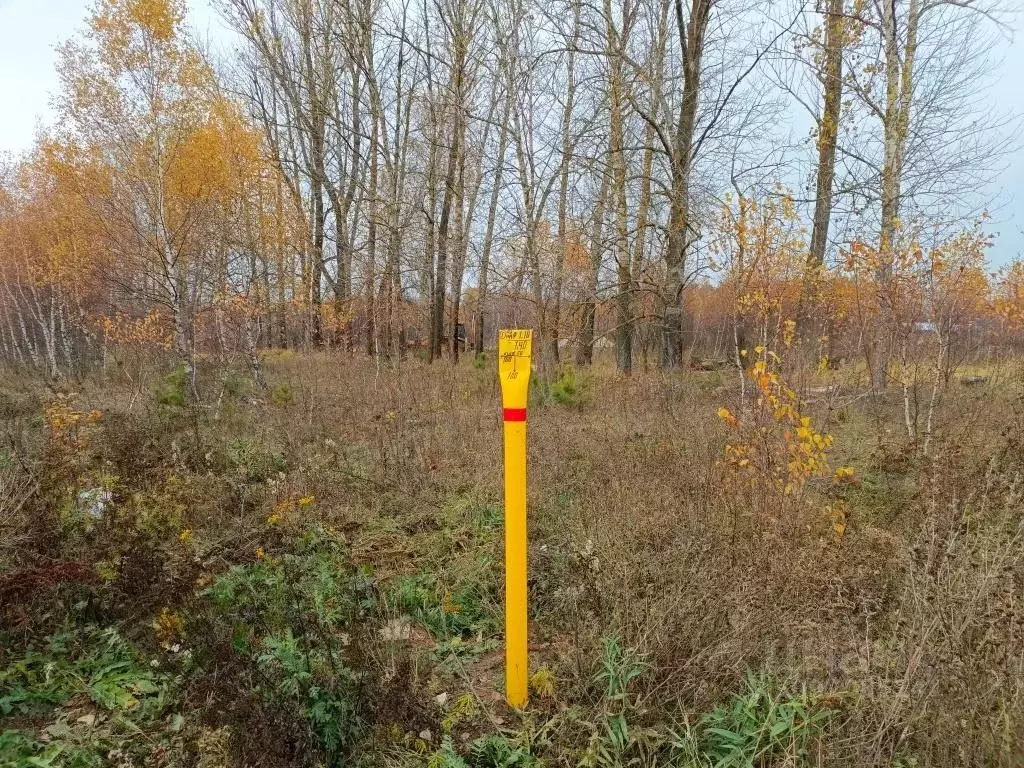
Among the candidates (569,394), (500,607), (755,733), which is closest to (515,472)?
(755,733)

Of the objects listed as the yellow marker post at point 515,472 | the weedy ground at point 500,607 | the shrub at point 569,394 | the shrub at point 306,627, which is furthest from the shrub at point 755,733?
the shrub at point 569,394

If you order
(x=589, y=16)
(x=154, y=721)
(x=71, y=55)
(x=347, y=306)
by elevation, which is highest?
(x=71, y=55)

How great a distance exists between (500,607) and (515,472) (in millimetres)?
1548

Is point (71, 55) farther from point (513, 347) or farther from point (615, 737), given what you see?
point (615, 737)

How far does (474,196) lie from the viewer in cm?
1962

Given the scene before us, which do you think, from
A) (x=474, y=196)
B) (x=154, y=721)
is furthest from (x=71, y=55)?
(x=154, y=721)

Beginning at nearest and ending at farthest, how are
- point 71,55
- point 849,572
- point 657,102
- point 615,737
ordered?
point 615,737
point 849,572
point 657,102
point 71,55

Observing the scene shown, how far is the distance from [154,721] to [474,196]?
1911 cm

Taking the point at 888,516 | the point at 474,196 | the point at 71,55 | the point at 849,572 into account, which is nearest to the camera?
the point at 849,572

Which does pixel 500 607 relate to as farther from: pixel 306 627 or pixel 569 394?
pixel 569 394

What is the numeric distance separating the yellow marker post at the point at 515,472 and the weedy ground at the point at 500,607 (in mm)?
456

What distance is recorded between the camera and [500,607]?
3.32 metres

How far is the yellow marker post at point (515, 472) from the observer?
7.04 ft

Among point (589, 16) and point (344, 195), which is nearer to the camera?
point (589, 16)
